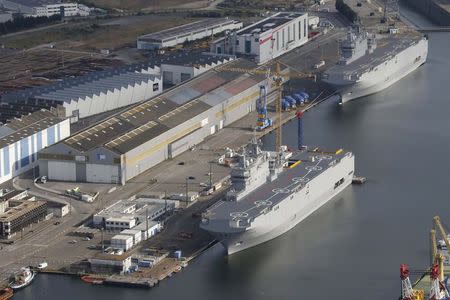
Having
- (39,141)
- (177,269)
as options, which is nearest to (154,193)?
(39,141)

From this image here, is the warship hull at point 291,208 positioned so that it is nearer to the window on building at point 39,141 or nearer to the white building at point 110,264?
the white building at point 110,264

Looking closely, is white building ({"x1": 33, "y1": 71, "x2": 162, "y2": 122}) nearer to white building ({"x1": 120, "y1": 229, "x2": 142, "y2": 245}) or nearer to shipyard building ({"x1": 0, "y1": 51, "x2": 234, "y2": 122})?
shipyard building ({"x1": 0, "y1": 51, "x2": 234, "y2": 122})

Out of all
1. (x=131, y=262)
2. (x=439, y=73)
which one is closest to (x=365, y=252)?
(x=131, y=262)

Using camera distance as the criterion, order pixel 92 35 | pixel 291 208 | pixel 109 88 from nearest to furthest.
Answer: pixel 291 208 → pixel 109 88 → pixel 92 35

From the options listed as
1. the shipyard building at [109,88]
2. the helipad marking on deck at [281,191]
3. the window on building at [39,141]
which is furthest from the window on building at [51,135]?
the helipad marking on deck at [281,191]

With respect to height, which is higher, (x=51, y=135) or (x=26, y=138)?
(x=26, y=138)

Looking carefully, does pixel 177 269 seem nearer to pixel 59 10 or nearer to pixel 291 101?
pixel 291 101

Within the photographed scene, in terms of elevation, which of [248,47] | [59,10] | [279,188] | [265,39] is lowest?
[59,10]

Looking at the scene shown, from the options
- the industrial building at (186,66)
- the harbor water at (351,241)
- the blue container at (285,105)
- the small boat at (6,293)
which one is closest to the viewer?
the small boat at (6,293)
